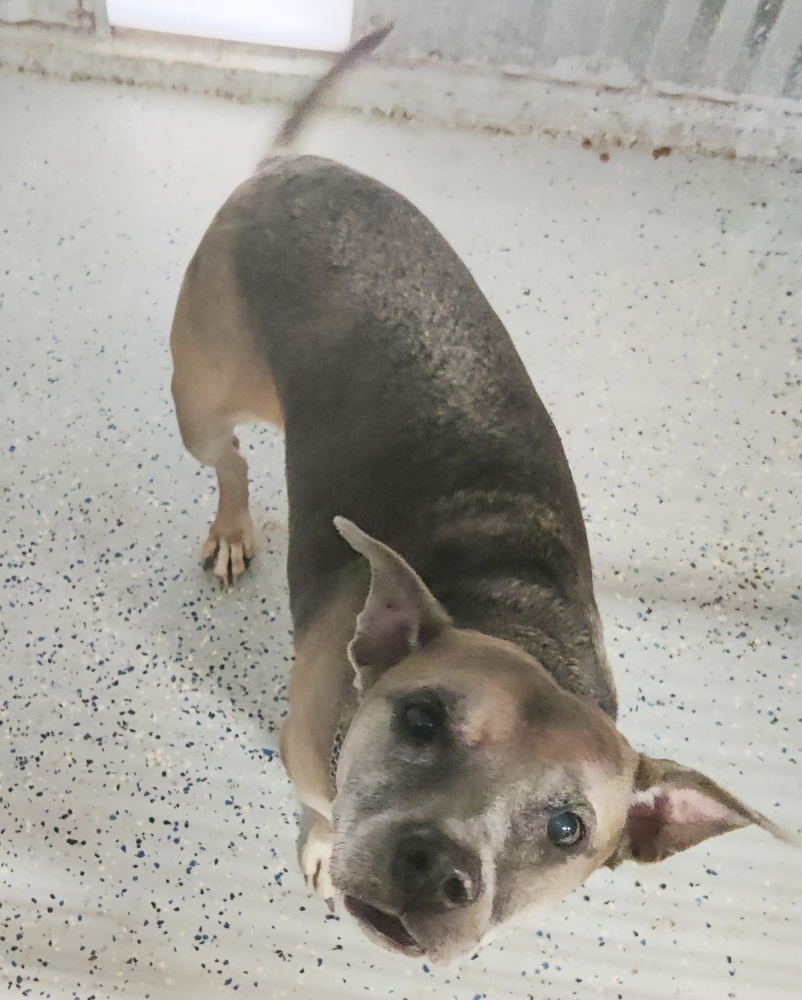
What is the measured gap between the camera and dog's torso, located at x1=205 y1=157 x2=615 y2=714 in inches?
56.9

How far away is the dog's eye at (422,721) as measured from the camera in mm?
1062

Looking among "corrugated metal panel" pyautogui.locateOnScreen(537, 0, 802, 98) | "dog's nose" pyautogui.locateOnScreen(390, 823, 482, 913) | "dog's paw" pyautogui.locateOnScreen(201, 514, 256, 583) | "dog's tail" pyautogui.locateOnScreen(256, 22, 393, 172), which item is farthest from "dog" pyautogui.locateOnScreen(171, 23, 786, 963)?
"corrugated metal panel" pyautogui.locateOnScreen(537, 0, 802, 98)

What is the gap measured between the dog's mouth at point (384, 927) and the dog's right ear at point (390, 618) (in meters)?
0.27

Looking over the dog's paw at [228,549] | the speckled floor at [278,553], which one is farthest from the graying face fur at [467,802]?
the dog's paw at [228,549]

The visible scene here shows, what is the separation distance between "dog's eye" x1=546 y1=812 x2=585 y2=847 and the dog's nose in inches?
4.2

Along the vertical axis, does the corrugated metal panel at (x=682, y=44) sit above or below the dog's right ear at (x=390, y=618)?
above

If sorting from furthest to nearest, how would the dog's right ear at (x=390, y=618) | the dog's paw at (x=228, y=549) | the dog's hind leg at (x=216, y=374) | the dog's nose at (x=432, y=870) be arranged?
1. the dog's paw at (x=228, y=549)
2. the dog's hind leg at (x=216, y=374)
3. the dog's right ear at (x=390, y=618)
4. the dog's nose at (x=432, y=870)

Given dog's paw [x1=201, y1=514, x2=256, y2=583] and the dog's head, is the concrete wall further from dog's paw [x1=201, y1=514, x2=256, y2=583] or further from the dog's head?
the dog's head

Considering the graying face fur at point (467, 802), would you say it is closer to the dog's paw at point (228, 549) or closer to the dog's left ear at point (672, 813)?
the dog's left ear at point (672, 813)

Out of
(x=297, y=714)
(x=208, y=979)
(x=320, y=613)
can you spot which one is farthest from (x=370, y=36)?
(x=208, y=979)

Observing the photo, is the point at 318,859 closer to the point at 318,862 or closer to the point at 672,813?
the point at 318,862

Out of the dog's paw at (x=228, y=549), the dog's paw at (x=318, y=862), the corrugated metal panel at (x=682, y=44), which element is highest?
the corrugated metal panel at (x=682, y=44)

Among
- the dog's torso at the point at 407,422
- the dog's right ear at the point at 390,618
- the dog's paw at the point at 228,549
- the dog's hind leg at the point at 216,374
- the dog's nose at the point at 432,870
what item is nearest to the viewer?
the dog's nose at the point at 432,870

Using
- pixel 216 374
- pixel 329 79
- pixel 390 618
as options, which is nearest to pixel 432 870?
pixel 390 618
